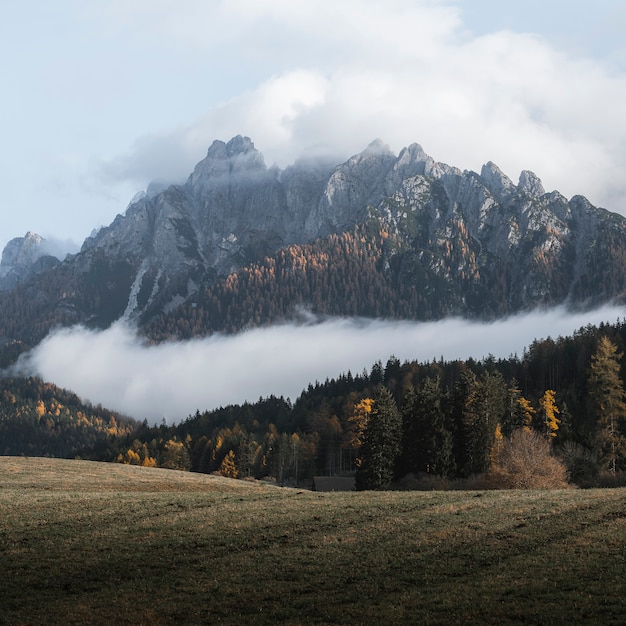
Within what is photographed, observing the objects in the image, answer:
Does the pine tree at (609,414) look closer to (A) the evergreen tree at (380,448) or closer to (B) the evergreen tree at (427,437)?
(B) the evergreen tree at (427,437)

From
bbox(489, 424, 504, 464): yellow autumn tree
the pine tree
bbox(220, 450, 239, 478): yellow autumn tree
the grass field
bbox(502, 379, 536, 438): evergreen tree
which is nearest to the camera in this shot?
the grass field

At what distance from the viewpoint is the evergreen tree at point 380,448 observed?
10588cm

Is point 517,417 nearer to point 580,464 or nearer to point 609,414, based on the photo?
point 609,414

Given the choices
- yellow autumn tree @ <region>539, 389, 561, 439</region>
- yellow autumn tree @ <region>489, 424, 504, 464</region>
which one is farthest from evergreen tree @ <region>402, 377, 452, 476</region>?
yellow autumn tree @ <region>539, 389, 561, 439</region>

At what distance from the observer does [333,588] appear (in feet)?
118

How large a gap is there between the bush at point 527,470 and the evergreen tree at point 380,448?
17.9 metres

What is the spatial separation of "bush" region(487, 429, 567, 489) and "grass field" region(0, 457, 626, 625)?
69.1 feet

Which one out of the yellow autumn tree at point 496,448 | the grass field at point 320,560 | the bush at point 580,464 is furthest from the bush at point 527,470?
the grass field at point 320,560

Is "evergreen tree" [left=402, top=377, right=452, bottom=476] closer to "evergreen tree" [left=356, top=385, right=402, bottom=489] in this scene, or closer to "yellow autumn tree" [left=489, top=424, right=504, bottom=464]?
"evergreen tree" [left=356, top=385, right=402, bottom=489]

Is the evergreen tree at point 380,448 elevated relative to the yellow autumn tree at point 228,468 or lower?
elevated

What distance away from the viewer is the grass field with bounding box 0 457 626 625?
3222 centimetres

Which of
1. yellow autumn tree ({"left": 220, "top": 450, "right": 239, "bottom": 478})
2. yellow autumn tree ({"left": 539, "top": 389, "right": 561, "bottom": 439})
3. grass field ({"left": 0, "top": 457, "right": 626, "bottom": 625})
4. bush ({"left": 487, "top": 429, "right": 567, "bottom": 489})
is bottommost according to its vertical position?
yellow autumn tree ({"left": 220, "top": 450, "right": 239, "bottom": 478})

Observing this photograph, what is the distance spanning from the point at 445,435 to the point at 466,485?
33.6 ft

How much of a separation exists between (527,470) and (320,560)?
49836 mm
